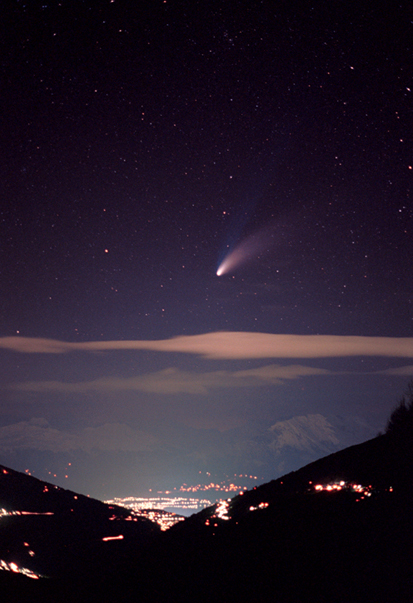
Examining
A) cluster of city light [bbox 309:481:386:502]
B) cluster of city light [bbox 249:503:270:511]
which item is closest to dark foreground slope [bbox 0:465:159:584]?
cluster of city light [bbox 249:503:270:511]

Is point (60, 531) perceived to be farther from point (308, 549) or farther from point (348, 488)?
point (348, 488)

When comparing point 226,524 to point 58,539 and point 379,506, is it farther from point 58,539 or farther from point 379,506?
point 58,539

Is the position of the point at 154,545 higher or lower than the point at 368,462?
lower

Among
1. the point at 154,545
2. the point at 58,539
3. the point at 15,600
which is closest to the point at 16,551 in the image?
the point at 58,539

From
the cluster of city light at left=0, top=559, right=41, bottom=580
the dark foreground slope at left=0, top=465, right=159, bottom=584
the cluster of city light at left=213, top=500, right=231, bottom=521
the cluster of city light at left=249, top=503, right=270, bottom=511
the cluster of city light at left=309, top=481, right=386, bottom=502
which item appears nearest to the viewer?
the cluster of city light at left=0, top=559, right=41, bottom=580

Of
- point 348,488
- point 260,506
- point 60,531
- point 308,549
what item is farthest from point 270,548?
point 60,531

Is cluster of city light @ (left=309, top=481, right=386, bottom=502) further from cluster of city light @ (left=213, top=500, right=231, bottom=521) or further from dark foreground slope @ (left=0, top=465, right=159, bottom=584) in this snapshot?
dark foreground slope @ (left=0, top=465, right=159, bottom=584)

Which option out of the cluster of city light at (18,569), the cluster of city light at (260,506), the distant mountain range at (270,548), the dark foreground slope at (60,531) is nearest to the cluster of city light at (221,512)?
the distant mountain range at (270,548)

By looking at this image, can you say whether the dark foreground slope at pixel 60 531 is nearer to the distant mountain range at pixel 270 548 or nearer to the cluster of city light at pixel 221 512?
the distant mountain range at pixel 270 548
